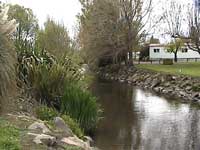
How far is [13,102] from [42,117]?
159cm

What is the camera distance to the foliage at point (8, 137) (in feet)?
23.8

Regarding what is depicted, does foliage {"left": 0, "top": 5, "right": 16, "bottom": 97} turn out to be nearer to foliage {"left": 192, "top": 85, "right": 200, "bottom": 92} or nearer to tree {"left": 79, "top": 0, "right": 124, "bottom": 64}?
foliage {"left": 192, "top": 85, "right": 200, "bottom": 92}

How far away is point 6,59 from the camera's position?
32.8 feet

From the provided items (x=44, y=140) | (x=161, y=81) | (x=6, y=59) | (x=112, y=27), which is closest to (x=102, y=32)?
(x=112, y=27)

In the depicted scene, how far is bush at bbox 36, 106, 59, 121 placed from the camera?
41.4 feet

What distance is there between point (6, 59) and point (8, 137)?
264cm

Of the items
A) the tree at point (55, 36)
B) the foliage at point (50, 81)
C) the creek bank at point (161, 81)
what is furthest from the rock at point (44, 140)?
the creek bank at point (161, 81)

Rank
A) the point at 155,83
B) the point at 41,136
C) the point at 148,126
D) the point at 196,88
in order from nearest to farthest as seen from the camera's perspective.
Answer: the point at 41,136, the point at 148,126, the point at 196,88, the point at 155,83

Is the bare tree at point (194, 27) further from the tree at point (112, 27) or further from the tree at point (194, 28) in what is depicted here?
the tree at point (112, 27)

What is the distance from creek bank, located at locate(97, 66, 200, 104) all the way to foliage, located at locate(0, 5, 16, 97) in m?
19.6

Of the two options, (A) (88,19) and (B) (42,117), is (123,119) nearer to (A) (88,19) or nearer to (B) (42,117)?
(B) (42,117)

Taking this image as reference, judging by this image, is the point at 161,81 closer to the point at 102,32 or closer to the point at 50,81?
the point at 102,32

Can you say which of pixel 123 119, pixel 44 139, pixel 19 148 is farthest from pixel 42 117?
pixel 123 119

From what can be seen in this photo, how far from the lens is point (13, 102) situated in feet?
37.0
